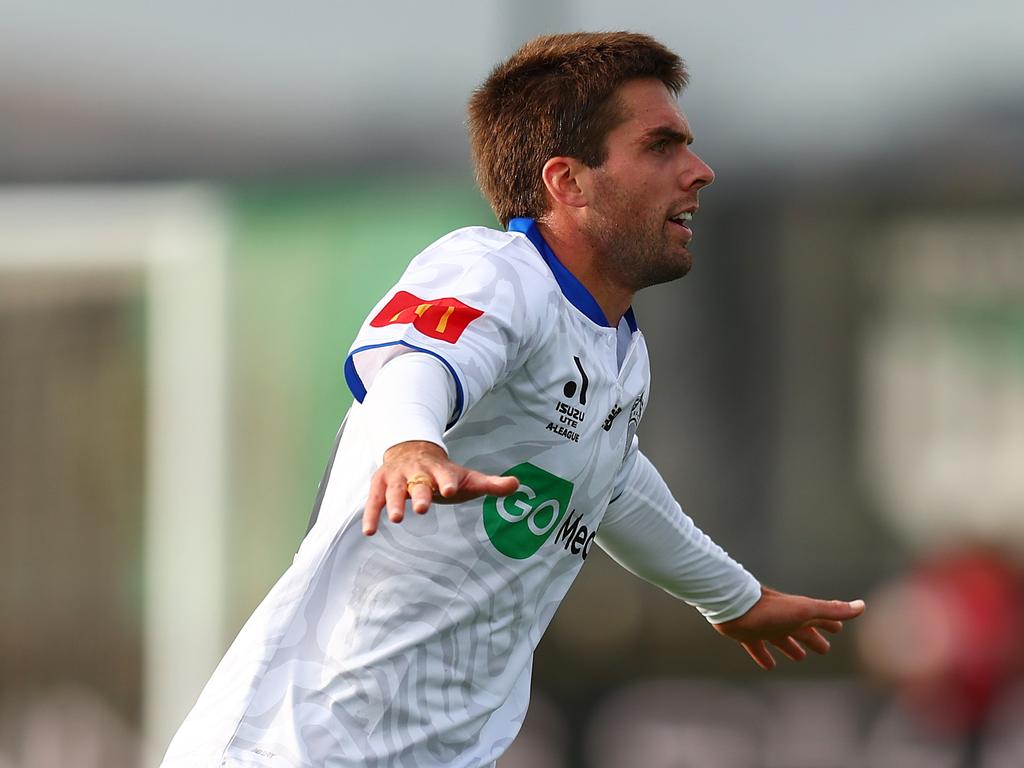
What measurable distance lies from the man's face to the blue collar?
134mm

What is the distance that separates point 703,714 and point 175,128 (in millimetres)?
8179

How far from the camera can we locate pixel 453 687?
13.3 feet

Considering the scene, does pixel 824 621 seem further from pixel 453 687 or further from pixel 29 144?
pixel 29 144

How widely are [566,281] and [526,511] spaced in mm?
548

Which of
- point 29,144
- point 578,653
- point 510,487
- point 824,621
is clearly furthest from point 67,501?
point 510,487

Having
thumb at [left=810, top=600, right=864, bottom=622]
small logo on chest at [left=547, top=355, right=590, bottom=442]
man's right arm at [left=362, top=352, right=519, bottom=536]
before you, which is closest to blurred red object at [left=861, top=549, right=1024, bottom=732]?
thumb at [left=810, top=600, right=864, bottom=622]

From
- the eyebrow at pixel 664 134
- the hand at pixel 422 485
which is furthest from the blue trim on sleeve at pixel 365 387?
the eyebrow at pixel 664 134

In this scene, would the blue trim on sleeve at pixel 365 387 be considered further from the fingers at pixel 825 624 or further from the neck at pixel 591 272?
the fingers at pixel 825 624

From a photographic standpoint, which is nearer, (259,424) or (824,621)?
(824,621)

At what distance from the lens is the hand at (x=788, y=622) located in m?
5.14

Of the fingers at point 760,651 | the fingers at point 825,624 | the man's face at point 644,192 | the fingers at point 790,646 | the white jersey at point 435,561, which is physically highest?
the man's face at point 644,192

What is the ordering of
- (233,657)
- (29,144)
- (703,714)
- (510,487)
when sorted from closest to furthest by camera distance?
(510,487) < (233,657) < (703,714) < (29,144)

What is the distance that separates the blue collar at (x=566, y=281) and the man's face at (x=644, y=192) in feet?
0.44

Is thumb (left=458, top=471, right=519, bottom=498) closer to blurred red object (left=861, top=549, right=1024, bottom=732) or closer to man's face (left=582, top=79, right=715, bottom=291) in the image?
man's face (left=582, top=79, right=715, bottom=291)
